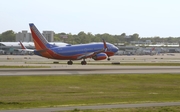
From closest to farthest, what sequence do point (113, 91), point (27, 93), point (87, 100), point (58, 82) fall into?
point (87, 100) → point (27, 93) → point (113, 91) → point (58, 82)

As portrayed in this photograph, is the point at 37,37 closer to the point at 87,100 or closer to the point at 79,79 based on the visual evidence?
the point at 79,79

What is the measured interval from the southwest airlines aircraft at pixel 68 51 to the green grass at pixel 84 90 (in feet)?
105

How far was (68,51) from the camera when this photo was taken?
100000mm

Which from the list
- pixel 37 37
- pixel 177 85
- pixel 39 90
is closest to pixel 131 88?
pixel 177 85

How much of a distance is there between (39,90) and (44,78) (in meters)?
12.8

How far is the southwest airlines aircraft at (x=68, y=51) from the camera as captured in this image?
307 ft

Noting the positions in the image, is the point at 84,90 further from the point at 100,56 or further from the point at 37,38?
the point at 100,56

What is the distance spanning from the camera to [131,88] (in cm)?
5194

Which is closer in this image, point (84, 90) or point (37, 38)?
point (84, 90)

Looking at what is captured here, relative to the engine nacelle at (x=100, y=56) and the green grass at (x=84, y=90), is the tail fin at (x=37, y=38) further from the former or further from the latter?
the green grass at (x=84, y=90)

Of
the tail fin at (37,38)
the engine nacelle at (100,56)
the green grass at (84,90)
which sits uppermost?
the tail fin at (37,38)

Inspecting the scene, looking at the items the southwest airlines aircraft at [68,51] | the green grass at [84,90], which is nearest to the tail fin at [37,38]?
the southwest airlines aircraft at [68,51]

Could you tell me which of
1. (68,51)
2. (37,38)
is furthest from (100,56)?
(37,38)

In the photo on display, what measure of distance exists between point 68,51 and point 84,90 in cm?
5200
